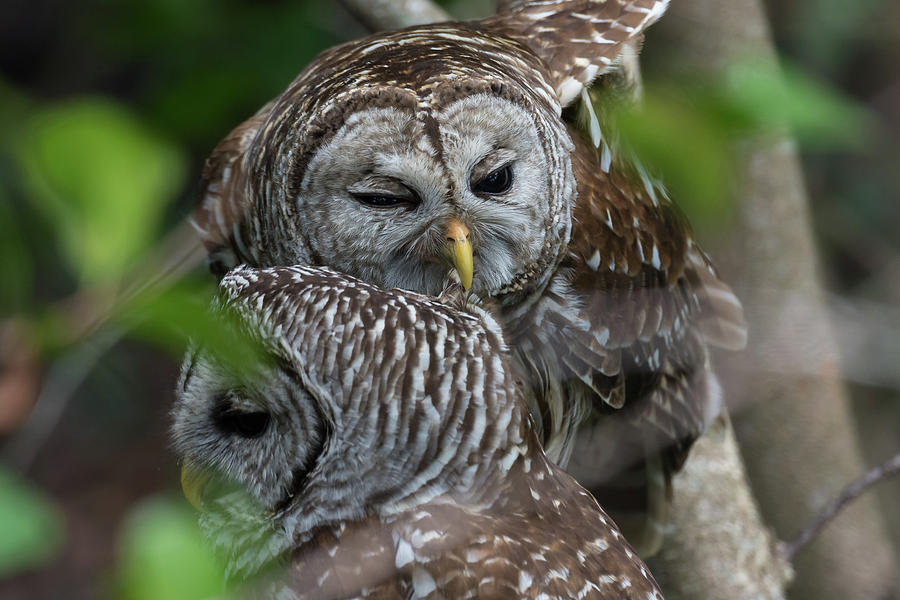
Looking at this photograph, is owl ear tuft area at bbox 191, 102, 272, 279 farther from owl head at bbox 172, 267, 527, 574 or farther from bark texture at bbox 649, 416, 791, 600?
bark texture at bbox 649, 416, 791, 600

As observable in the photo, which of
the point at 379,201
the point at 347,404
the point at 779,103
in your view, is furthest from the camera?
the point at 379,201

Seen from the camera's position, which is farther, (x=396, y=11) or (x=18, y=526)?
(x=396, y=11)

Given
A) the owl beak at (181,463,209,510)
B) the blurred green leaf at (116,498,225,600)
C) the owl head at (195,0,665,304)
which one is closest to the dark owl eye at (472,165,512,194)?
the owl head at (195,0,665,304)

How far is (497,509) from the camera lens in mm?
1708

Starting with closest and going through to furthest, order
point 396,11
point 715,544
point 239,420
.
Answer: point 239,420, point 715,544, point 396,11

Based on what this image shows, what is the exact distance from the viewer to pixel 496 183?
6.62 feet

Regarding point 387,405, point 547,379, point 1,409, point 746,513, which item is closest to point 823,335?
point 746,513

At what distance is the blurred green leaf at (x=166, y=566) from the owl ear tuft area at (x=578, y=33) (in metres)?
1.45

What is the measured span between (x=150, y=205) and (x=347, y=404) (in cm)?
51

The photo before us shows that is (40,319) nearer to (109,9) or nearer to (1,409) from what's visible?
(1,409)

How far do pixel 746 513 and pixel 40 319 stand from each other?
6.39 feet

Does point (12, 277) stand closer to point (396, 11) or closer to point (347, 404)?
point (347, 404)

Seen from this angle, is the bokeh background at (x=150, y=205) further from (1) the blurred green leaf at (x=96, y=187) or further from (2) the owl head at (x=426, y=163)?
(2) the owl head at (x=426, y=163)

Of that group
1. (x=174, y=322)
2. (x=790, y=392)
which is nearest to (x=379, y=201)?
(x=174, y=322)
